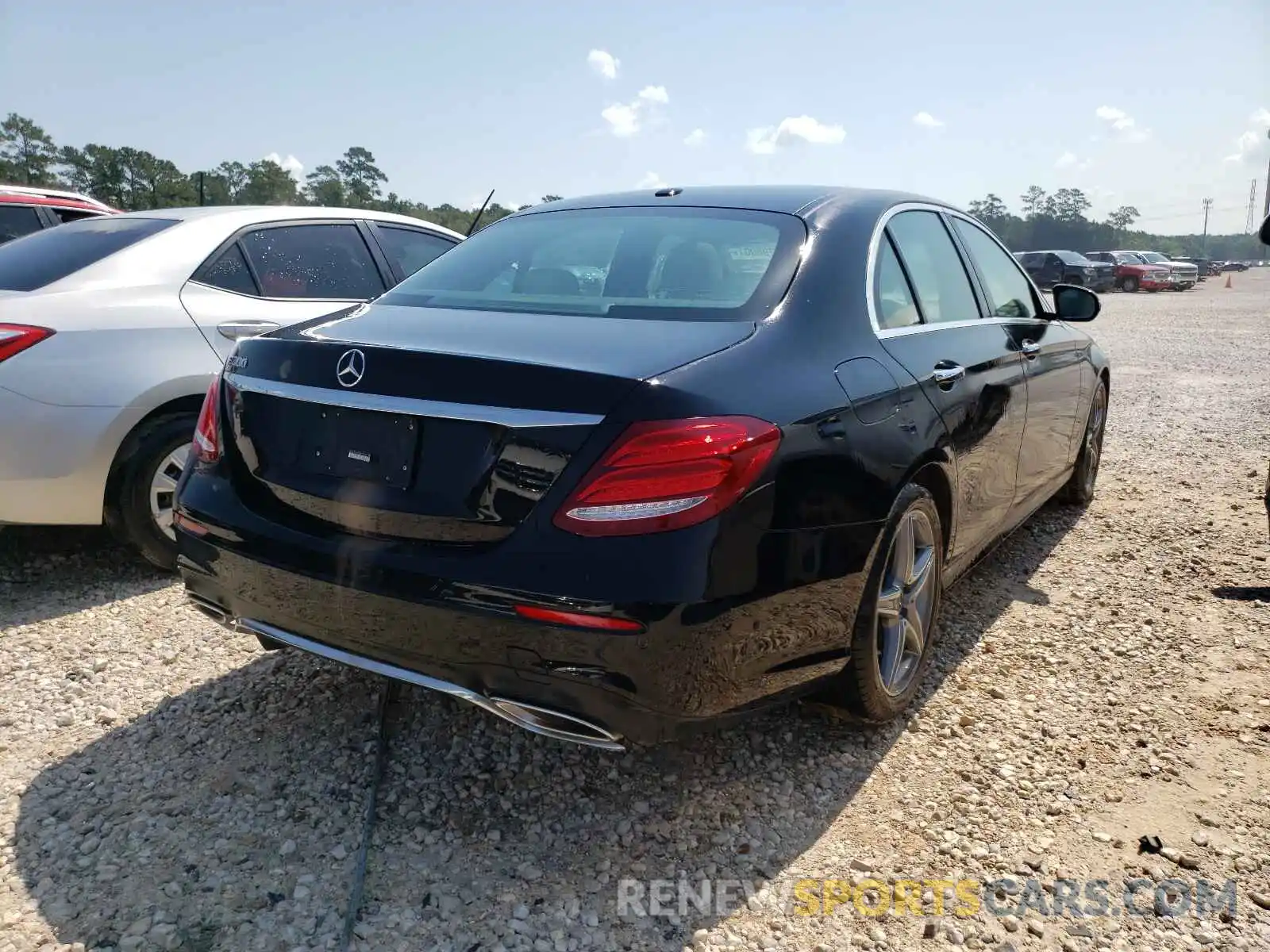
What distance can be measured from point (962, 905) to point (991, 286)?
8.24 ft

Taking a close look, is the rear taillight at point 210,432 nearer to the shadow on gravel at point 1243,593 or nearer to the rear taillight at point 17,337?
the rear taillight at point 17,337

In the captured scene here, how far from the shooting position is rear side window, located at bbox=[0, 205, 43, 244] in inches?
305

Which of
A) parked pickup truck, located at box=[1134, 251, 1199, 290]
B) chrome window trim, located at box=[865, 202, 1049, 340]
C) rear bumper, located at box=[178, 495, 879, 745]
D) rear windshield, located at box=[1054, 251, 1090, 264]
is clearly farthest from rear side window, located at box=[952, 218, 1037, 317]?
parked pickup truck, located at box=[1134, 251, 1199, 290]

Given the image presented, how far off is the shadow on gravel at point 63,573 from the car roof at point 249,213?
1528 mm

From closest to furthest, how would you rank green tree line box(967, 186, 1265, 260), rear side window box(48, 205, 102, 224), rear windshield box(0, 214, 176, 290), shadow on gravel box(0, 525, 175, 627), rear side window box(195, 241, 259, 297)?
shadow on gravel box(0, 525, 175, 627)
rear windshield box(0, 214, 176, 290)
rear side window box(195, 241, 259, 297)
rear side window box(48, 205, 102, 224)
green tree line box(967, 186, 1265, 260)

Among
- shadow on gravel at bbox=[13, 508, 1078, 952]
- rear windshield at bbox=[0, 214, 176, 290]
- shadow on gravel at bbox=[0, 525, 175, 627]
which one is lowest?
shadow on gravel at bbox=[13, 508, 1078, 952]

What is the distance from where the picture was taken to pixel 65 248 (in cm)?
415

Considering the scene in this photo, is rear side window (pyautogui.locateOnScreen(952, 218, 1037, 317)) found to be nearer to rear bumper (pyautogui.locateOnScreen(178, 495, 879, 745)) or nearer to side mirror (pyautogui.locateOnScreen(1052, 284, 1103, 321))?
side mirror (pyautogui.locateOnScreen(1052, 284, 1103, 321))

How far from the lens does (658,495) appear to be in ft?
6.41

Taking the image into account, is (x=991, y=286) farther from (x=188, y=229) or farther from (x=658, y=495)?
(x=188, y=229)

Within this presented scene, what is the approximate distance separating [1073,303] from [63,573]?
15.2 ft

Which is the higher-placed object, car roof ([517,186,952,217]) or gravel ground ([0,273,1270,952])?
car roof ([517,186,952,217])

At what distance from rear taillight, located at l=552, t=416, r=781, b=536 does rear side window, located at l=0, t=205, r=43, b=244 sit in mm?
7747

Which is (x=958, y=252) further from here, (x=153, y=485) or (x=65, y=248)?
(x=65, y=248)
